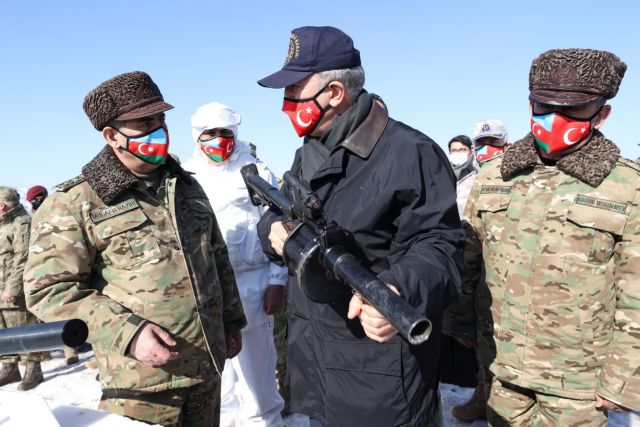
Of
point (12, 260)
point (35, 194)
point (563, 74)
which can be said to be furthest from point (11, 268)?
point (563, 74)

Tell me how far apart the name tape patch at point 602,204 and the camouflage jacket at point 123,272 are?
195cm

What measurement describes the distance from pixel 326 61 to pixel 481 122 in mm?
3999

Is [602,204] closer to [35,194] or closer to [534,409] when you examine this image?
[534,409]

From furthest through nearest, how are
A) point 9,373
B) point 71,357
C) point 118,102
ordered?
point 71,357, point 9,373, point 118,102

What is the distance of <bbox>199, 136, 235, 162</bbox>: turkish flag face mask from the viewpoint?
4.07m

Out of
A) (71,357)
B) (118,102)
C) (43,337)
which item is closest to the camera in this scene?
(43,337)

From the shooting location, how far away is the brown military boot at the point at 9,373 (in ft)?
19.9

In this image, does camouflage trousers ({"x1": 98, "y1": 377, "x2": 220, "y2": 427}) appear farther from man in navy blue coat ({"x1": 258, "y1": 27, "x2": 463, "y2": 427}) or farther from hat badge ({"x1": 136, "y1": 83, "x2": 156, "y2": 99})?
hat badge ({"x1": 136, "y1": 83, "x2": 156, "y2": 99})

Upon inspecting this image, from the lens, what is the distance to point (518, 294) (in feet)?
7.90

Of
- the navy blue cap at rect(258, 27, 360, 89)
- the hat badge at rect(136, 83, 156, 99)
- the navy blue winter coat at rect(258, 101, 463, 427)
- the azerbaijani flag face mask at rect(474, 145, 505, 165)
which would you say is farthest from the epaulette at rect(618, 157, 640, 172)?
the azerbaijani flag face mask at rect(474, 145, 505, 165)

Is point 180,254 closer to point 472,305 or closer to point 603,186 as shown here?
point 472,305

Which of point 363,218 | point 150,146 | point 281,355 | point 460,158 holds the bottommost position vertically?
point 281,355

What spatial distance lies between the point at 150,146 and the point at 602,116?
2.33m

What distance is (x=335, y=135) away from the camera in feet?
6.90
